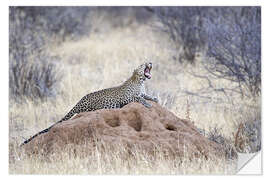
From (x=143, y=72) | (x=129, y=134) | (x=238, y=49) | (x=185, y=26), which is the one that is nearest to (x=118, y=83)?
(x=238, y=49)

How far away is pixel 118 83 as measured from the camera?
13.2m

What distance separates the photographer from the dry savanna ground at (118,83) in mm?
7551

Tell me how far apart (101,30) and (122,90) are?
14.2 meters

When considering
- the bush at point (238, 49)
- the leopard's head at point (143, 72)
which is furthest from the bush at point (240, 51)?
the leopard's head at point (143, 72)

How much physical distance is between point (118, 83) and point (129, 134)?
5543 mm

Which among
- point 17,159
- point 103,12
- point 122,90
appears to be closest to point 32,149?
point 17,159

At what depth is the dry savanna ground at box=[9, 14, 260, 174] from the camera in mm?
7551

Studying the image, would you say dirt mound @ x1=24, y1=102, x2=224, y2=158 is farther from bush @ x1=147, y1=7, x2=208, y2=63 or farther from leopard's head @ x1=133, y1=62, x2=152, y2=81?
bush @ x1=147, y1=7, x2=208, y2=63

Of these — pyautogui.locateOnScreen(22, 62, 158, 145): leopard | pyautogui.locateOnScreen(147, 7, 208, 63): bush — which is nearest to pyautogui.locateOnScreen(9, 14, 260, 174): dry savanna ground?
pyautogui.locateOnScreen(147, 7, 208, 63): bush

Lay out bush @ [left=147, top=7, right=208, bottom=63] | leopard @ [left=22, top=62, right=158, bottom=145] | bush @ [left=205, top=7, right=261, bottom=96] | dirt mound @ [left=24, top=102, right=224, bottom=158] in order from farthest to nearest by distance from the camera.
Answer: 1. bush @ [left=147, top=7, right=208, bottom=63]
2. bush @ [left=205, top=7, right=261, bottom=96]
3. leopard @ [left=22, top=62, right=158, bottom=145]
4. dirt mound @ [left=24, top=102, right=224, bottom=158]

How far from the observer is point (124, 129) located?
7816mm

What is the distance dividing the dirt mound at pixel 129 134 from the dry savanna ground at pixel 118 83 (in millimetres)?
149

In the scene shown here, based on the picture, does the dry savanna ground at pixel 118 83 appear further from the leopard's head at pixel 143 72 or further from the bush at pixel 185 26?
the leopard's head at pixel 143 72

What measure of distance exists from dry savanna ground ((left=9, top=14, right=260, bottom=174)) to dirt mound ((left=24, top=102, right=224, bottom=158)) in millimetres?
149
